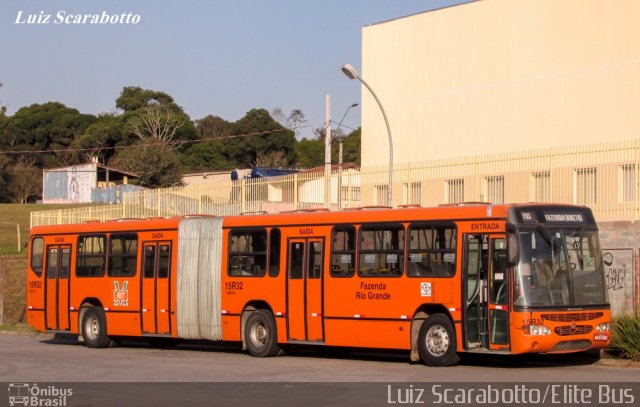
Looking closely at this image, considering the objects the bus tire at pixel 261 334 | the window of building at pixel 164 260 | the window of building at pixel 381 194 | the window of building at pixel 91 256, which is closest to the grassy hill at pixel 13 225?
the window of building at pixel 381 194

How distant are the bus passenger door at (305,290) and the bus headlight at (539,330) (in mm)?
4687

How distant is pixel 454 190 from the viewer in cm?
2780

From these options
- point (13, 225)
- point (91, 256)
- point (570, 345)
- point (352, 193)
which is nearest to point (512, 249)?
point (570, 345)

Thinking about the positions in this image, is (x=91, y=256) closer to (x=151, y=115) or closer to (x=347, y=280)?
(x=347, y=280)

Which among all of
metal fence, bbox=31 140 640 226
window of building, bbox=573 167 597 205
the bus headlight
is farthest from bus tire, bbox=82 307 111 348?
the bus headlight

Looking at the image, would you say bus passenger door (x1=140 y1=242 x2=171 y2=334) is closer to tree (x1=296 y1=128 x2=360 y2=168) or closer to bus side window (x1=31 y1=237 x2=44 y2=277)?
bus side window (x1=31 y1=237 x2=44 y2=277)

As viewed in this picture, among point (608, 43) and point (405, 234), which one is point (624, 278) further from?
point (608, 43)

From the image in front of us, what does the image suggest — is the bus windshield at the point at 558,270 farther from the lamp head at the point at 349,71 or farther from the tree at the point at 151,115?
the tree at the point at 151,115

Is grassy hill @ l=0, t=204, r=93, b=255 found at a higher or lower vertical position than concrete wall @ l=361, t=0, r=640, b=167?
lower

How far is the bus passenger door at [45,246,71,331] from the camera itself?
26.3 metres

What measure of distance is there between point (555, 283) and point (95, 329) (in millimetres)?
12424

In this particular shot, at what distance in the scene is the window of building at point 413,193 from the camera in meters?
29.2
